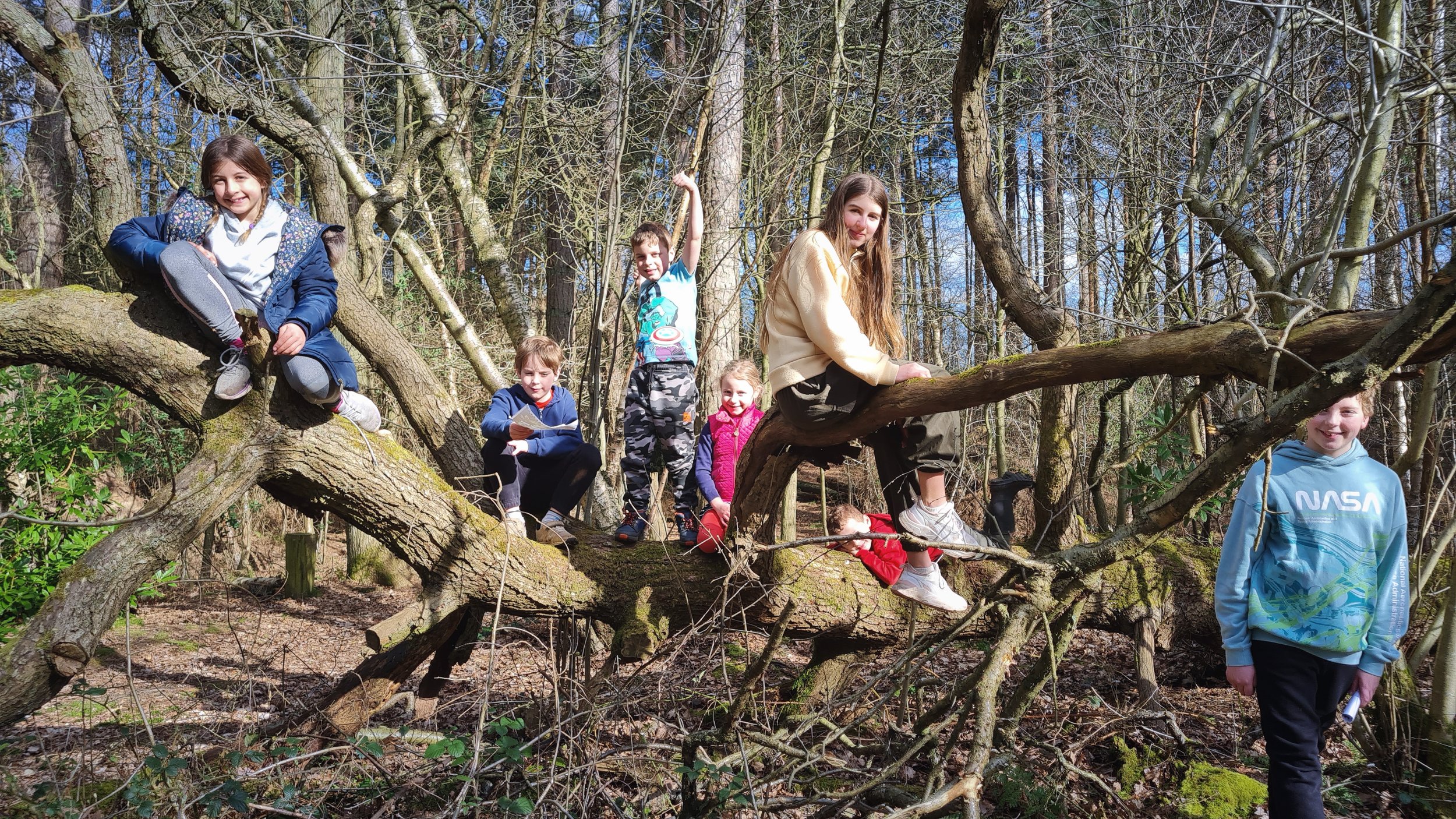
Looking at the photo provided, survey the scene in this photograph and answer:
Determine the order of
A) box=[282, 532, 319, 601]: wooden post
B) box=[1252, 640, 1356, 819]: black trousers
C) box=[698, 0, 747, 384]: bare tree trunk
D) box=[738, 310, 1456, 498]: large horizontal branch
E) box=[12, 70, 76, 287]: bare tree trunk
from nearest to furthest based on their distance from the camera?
box=[738, 310, 1456, 498]: large horizontal branch
box=[1252, 640, 1356, 819]: black trousers
box=[698, 0, 747, 384]: bare tree trunk
box=[282, 532, 319, 601]: wooden post
box=[12, 70, 76, 287]: bare tree trunk

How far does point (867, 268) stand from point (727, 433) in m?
1.22

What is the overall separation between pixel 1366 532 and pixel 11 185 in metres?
13.5

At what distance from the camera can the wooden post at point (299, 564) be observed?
8719mm

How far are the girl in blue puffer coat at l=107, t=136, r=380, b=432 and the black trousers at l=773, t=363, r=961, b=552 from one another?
183 centimetres

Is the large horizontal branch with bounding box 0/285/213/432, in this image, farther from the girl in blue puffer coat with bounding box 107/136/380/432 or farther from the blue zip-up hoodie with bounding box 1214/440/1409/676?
the blue zip-up hoodie with bounding box 1214/440/1409/676

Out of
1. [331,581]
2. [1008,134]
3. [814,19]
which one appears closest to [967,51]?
[814,19]

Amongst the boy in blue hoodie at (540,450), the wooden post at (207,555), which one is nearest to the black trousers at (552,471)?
the boy in blue hoodie at (540,450)

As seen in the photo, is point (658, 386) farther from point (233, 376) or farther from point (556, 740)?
point (233, 376)

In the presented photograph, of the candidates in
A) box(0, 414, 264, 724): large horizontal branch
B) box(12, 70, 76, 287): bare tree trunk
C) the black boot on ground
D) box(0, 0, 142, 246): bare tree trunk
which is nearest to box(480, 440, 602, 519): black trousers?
box(0, 414, 264, 724): large horizontal branch

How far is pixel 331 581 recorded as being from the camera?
31.7 ft

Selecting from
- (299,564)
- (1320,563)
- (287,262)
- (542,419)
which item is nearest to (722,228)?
(542,419)

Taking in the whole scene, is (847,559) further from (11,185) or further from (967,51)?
(11,185)

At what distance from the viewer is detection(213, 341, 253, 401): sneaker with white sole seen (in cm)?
321

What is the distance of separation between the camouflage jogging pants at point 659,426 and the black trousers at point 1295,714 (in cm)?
250
